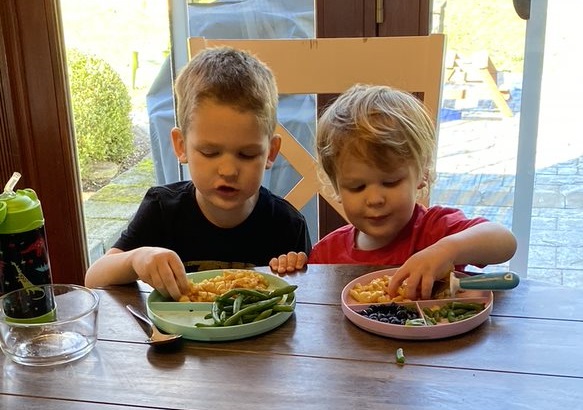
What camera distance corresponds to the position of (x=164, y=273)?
107 cm

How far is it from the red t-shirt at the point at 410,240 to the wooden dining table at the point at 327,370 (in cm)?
29

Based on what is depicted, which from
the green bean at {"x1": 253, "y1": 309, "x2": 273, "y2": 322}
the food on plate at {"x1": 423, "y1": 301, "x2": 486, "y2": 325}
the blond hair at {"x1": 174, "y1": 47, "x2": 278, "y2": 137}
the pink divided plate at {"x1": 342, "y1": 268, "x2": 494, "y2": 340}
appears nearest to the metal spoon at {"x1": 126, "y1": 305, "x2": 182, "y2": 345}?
the green bean at {"x1": 253, "y1": 309, "x2": 273, "y2": 322}

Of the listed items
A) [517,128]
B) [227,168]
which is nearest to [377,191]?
[227,168]

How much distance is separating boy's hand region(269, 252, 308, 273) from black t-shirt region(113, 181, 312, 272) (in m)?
0.28

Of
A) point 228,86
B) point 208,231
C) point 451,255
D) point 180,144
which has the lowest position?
point 208,231

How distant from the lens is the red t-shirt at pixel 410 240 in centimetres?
130

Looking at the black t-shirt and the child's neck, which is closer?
the child's neck

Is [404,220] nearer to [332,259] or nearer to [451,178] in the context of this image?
[332,259]

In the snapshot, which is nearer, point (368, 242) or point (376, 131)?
point (376, 131)

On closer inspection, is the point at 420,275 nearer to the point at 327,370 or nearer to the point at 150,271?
the point at 327,370

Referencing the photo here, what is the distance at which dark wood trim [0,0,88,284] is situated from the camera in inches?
84.5

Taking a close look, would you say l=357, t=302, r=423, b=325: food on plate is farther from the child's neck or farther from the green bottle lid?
the green bottle lid

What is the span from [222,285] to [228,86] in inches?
16.9

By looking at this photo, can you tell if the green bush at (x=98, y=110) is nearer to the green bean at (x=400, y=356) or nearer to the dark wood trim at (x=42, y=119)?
the dark wood trim at (x=42, y=119)
